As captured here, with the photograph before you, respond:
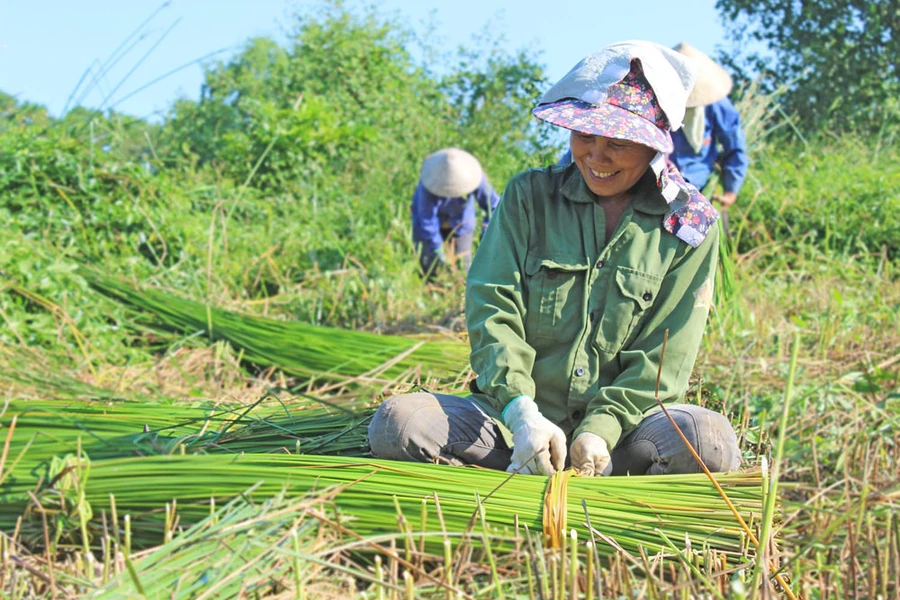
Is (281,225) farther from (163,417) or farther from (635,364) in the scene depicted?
(635,364)

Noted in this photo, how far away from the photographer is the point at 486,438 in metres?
2.38

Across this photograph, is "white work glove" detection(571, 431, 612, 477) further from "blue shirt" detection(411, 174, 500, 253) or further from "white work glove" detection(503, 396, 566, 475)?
"blue shirt" detection(411, 174, 500, 253)

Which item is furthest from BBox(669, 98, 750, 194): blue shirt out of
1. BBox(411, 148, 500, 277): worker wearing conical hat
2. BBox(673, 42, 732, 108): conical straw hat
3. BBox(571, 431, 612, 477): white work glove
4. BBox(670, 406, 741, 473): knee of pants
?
BBox(571, 431, 612, 477): white work glove

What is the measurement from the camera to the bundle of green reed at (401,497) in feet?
6.22

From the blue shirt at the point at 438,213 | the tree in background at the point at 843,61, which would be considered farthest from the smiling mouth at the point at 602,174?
the tree in background at the point at 843,61

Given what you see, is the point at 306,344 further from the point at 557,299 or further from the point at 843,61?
the point at 843,61

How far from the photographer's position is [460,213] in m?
6.68

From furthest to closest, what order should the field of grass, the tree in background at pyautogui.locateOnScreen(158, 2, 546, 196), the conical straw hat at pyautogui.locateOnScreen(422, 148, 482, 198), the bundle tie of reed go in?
the tree in background at pyautogui.locateOnScreen(158, 2, 546, 196) → the conical straw hat at pyautogui.locateOnScreen(422, 148, 482, 198) → the bundle tie of reed → the field of grass

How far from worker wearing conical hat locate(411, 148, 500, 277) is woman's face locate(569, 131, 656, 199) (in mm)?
3642

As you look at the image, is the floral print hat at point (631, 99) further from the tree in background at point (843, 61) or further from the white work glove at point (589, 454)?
the tree in background at point (843, 61)

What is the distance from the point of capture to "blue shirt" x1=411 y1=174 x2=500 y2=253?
21.5 ft

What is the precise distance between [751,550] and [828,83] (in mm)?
12721

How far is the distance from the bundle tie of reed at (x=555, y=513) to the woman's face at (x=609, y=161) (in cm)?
79

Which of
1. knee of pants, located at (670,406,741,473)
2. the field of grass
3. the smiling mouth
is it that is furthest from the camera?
the smiling mouth
